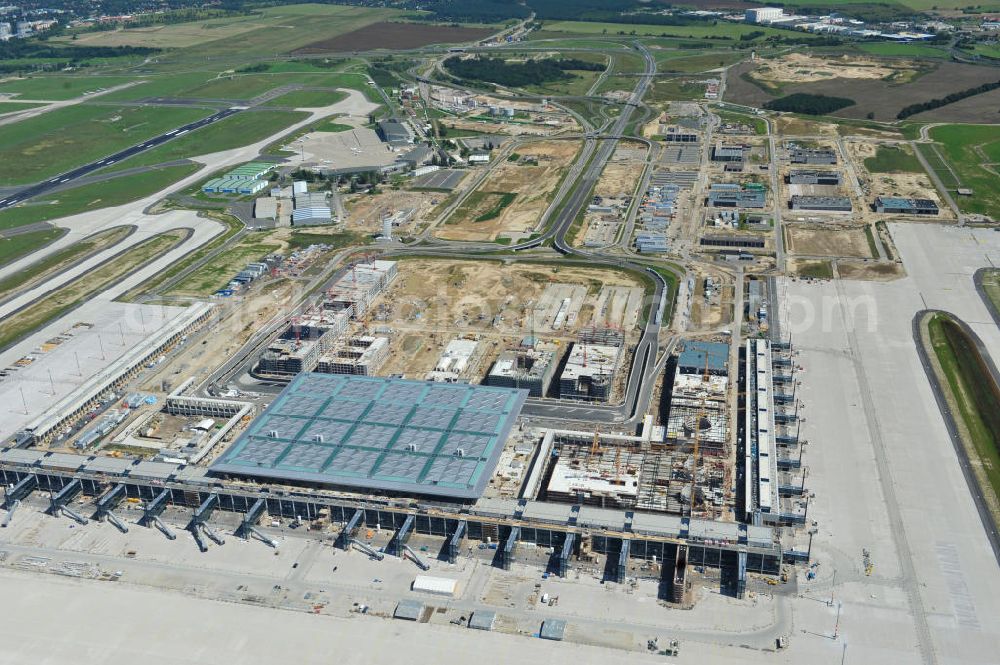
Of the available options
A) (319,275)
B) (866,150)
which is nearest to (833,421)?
(319,275)

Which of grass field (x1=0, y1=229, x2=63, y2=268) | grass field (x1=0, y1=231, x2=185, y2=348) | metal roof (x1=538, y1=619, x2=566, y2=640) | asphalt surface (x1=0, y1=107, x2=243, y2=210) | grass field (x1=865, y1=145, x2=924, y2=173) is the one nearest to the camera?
metal roof (x1=538, y1=619, x2=566, y2=640)

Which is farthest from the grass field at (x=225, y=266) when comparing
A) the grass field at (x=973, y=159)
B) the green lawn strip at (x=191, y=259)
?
the grass field at (x=973, y=159)

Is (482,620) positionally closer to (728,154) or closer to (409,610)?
(409,610)

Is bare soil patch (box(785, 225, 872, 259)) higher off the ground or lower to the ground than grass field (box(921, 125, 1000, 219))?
lower

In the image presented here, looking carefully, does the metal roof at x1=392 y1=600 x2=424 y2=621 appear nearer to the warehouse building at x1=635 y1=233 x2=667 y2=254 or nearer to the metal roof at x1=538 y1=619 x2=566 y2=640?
the metal roof at x1=538 y1=619 x2=566 y2=640

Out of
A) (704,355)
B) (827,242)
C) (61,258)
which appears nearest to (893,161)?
(827,242)

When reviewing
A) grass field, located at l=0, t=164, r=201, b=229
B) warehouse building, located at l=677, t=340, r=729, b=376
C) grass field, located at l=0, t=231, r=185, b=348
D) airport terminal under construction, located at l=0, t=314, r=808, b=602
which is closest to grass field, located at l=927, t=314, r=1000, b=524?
airport terminal under construction, located at l=0, t=314, r=808, b=602

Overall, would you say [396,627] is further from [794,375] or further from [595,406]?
[794,375]
